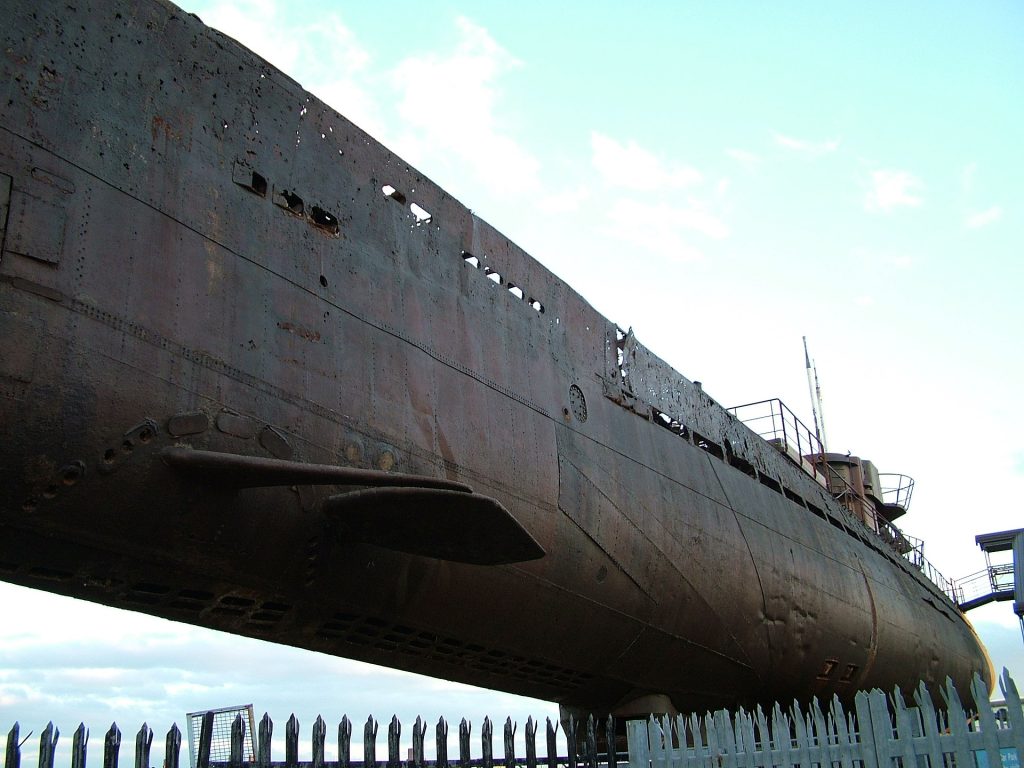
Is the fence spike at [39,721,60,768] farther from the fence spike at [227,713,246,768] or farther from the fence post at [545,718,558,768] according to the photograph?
the fence post at [545,718,558,768]

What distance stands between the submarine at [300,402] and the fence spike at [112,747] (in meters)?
1.03

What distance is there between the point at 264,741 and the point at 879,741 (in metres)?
4.44

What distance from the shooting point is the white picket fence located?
4879 mm

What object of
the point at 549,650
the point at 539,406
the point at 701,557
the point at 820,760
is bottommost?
the point at 820,760

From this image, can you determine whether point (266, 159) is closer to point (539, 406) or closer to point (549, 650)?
point (539, 406)

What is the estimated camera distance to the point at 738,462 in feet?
45.9

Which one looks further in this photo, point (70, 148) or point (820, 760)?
point (820, 760)

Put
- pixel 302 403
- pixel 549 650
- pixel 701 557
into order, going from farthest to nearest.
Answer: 1. pixel 701 557
2. pixel 549 650
3. pixel 302 403

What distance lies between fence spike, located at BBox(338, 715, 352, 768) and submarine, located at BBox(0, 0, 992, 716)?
551 mm

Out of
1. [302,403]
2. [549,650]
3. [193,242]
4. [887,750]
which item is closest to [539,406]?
[549,650]

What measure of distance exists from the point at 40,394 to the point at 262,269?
196 cm

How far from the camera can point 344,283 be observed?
23.8 feet

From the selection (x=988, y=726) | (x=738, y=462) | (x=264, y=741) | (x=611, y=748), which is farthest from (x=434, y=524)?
(x=738, y=462)

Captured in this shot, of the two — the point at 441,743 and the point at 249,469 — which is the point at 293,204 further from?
the point at 441,743
